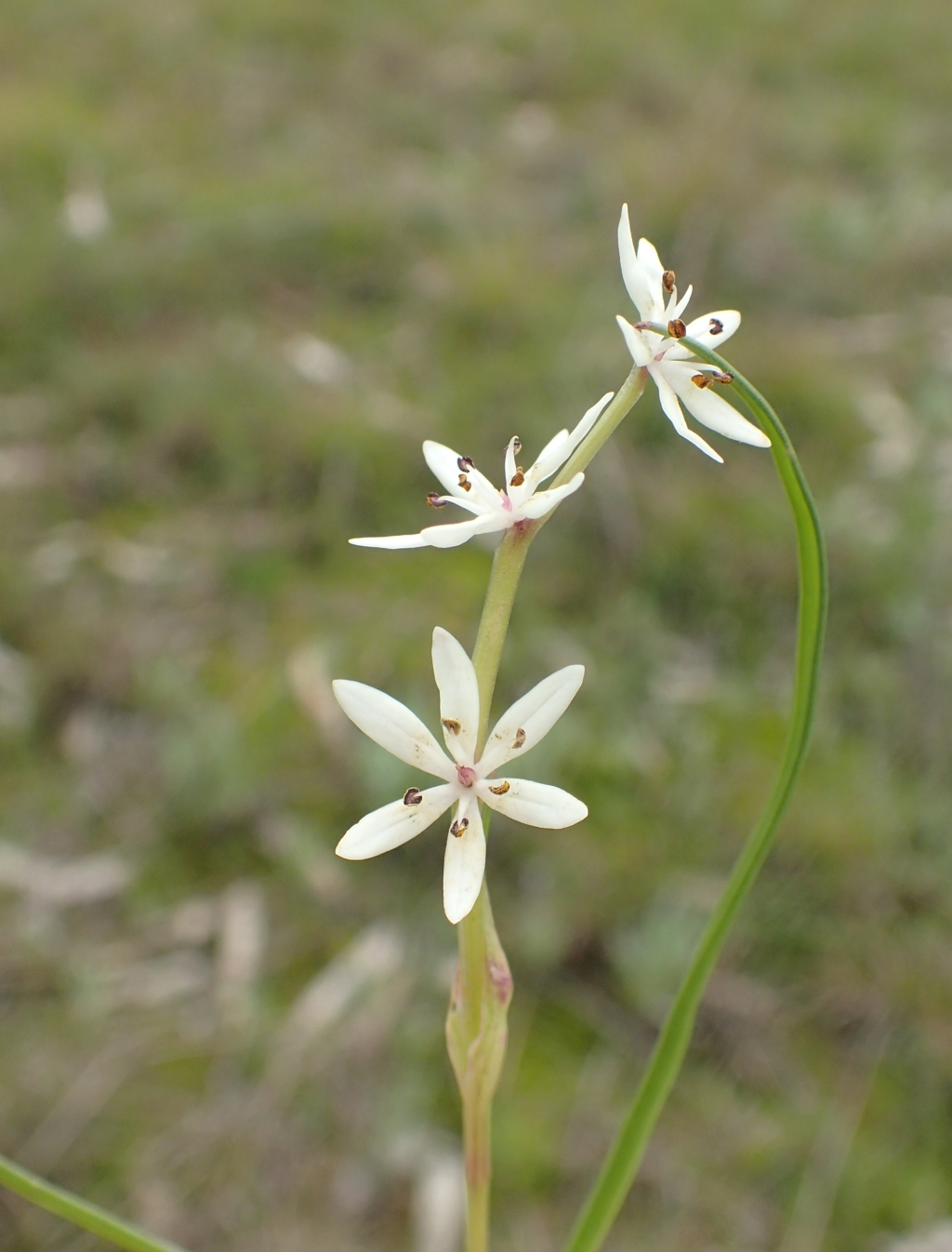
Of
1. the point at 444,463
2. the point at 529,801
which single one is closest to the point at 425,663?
the point at 444,463

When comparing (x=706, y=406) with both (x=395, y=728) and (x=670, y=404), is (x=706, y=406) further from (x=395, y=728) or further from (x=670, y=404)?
(x=395, y=728)

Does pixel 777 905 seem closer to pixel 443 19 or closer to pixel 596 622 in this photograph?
pixel 596 622

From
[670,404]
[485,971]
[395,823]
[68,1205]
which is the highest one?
[670,404]

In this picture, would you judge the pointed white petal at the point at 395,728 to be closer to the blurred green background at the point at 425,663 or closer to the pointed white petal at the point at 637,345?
the pointed white petal at the point at 637,345

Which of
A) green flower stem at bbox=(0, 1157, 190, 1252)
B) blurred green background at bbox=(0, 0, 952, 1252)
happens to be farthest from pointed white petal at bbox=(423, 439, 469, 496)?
blurred green background at bbox=(0, 0, 952, 1252)

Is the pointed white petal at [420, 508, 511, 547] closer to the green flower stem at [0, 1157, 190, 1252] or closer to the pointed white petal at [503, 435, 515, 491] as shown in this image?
the pointed white petal at [503, 435, 515, 491]

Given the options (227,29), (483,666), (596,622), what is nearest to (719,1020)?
(596,622)
